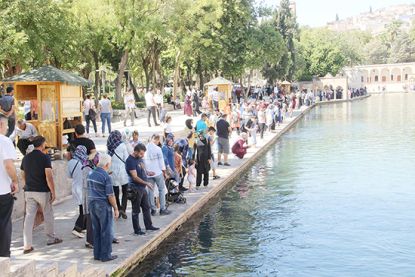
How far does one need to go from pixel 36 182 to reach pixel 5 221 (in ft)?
5.46

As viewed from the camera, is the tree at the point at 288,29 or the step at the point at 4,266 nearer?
the step at the point at 4,266

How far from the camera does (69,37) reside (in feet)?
109

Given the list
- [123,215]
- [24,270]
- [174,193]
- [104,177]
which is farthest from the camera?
[174,193]

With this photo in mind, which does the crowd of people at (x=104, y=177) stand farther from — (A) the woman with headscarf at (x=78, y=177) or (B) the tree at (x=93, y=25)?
(B) the tree at (x=93, y=25)

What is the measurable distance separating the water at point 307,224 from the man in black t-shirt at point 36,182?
6.03ft

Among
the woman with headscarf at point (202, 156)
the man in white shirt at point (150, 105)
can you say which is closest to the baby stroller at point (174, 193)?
the woman with headscarf at point (202, 156)

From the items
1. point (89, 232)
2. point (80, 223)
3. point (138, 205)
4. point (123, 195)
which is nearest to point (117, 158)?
point (123, 195)

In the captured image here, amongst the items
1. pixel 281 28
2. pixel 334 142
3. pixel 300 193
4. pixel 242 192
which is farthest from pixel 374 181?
pixel 281 28

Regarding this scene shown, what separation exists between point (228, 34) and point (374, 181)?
35371mm

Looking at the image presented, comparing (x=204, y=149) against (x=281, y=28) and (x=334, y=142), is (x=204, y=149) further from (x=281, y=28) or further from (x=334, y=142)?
(x=281, y=28)

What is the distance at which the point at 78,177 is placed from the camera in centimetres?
1109

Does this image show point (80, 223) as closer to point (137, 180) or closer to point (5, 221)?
point (137, 180)

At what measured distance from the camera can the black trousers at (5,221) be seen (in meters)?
7.91

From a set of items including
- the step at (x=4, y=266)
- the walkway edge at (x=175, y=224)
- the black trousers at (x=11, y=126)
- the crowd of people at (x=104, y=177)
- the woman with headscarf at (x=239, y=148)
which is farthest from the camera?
the woman with headscarf at (x=239, y=148)
